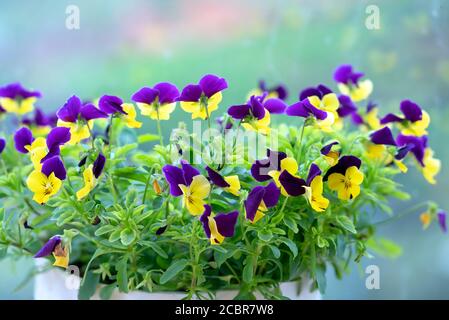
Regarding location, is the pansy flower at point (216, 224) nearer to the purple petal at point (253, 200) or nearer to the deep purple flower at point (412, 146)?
the purple petal at point (253, 200)

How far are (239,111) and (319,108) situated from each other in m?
0.12

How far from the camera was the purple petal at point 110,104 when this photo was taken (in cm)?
71

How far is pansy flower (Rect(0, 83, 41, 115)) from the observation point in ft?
2.93

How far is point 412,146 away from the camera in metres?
0.79

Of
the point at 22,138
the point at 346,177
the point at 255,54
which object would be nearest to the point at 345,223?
the point at 346,177

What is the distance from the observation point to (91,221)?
701 mm

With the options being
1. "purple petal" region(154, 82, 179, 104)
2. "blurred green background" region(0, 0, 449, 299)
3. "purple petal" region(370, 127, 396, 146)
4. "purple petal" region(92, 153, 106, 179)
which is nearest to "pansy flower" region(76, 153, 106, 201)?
"purple petal" region(92, 153, 106, 179)

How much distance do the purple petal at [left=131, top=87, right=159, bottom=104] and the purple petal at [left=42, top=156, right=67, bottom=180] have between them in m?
0.12

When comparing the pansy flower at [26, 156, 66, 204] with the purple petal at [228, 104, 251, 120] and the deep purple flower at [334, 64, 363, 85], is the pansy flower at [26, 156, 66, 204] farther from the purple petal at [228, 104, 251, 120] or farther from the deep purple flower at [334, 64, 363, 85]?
the deep purple flower at [334, 64, 363, 85]

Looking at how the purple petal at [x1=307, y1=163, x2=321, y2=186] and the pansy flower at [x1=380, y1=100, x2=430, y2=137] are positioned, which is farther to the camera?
the pansy flower at [x1=380, y1=100, x2=430, y2=137]

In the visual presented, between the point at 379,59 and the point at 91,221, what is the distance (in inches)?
34.5

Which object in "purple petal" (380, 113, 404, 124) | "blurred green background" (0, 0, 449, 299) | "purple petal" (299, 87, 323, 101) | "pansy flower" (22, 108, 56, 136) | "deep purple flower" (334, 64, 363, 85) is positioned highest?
"blurred green background" (0, 0, 449, 299)
